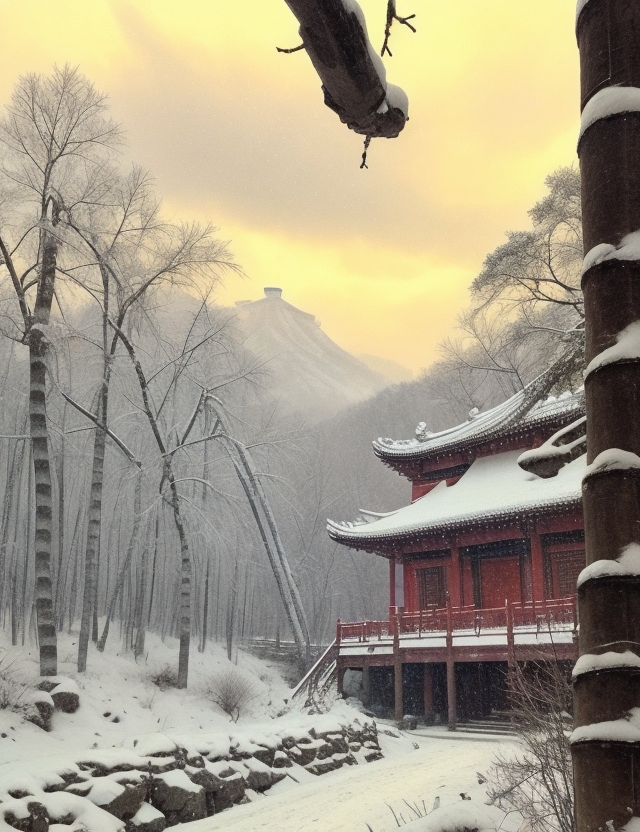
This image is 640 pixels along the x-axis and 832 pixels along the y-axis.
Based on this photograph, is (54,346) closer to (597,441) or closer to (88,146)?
(88,146)

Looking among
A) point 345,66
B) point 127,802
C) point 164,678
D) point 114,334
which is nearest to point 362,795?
point 127,802

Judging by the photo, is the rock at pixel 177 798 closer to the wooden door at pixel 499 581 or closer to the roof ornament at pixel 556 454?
the roof ornament at pixel 556 454

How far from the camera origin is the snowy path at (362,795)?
30.1 feet

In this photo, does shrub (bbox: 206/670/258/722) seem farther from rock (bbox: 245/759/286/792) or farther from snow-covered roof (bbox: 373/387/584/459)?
snow-covered roof (bbox: 373/387/584/459)

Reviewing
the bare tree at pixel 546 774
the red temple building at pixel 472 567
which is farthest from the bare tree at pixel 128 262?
the bare tree at pixel 546 774

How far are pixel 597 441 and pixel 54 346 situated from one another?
16.3m

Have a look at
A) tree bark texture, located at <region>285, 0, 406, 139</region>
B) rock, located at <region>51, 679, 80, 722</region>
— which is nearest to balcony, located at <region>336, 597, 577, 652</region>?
rock, located at <region>51, 679, 80, 722</region>

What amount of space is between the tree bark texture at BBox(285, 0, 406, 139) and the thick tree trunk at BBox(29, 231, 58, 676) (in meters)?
15.3

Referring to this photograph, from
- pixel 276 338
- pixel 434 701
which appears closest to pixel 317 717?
pixel 434 701

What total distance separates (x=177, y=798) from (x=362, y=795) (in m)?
2.58

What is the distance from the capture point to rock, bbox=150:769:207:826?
9.85 meters

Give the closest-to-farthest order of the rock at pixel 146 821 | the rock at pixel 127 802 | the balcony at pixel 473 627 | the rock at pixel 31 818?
the rock at pixel 31 818, the rock at pixel 127 802, the rock at pixel 146 821, the balcony at pixel 473 627

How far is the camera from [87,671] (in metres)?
19.7

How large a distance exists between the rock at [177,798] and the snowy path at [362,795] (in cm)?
19
